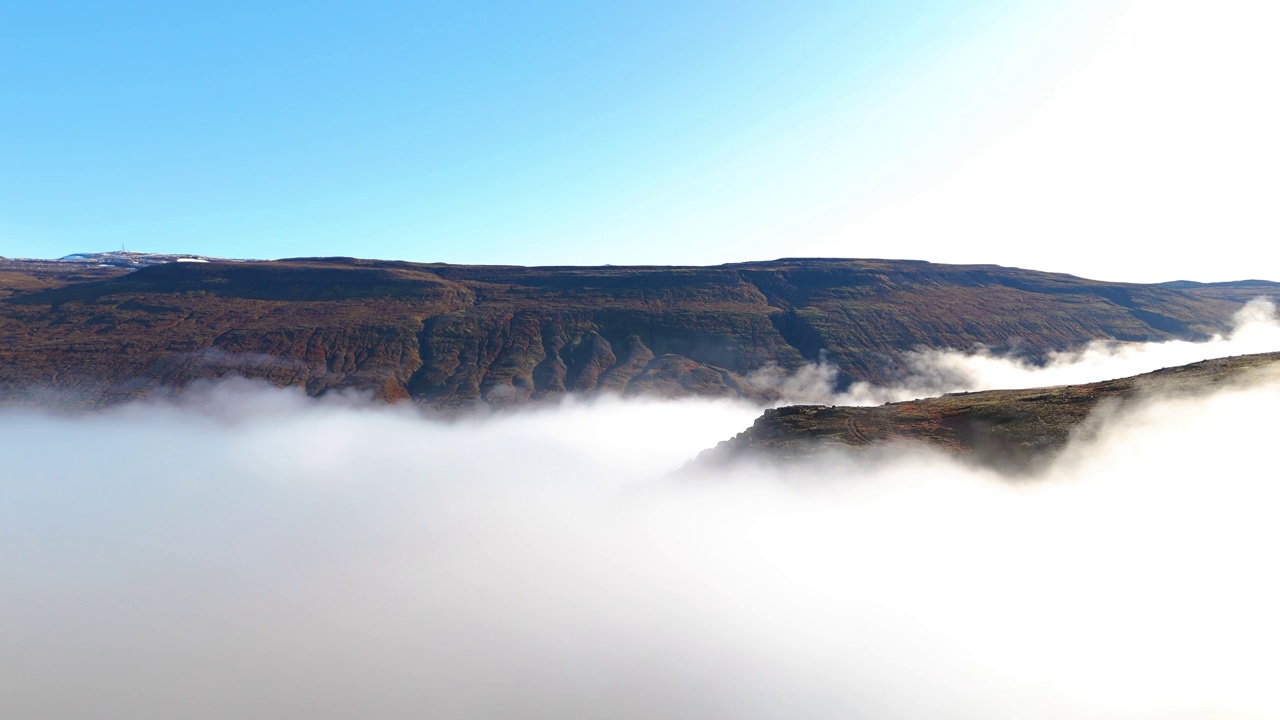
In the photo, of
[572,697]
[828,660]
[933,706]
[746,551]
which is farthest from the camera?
[746,551]

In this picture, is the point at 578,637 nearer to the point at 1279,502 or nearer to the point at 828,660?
the point at 828,660

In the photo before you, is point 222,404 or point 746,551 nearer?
point 746,551

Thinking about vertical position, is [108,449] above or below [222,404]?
below

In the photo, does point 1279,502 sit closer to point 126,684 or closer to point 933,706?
point 933,706

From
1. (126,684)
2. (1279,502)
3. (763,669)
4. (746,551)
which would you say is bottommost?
(126,684)

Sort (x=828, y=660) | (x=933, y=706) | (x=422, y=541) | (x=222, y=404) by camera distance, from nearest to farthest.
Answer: (x=933, y=706)
(x=828, y=660)
(x=422, y=541)
(x=222, y=404)

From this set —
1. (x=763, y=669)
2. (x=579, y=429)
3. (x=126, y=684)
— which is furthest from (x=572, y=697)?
(x=579, y=429)
